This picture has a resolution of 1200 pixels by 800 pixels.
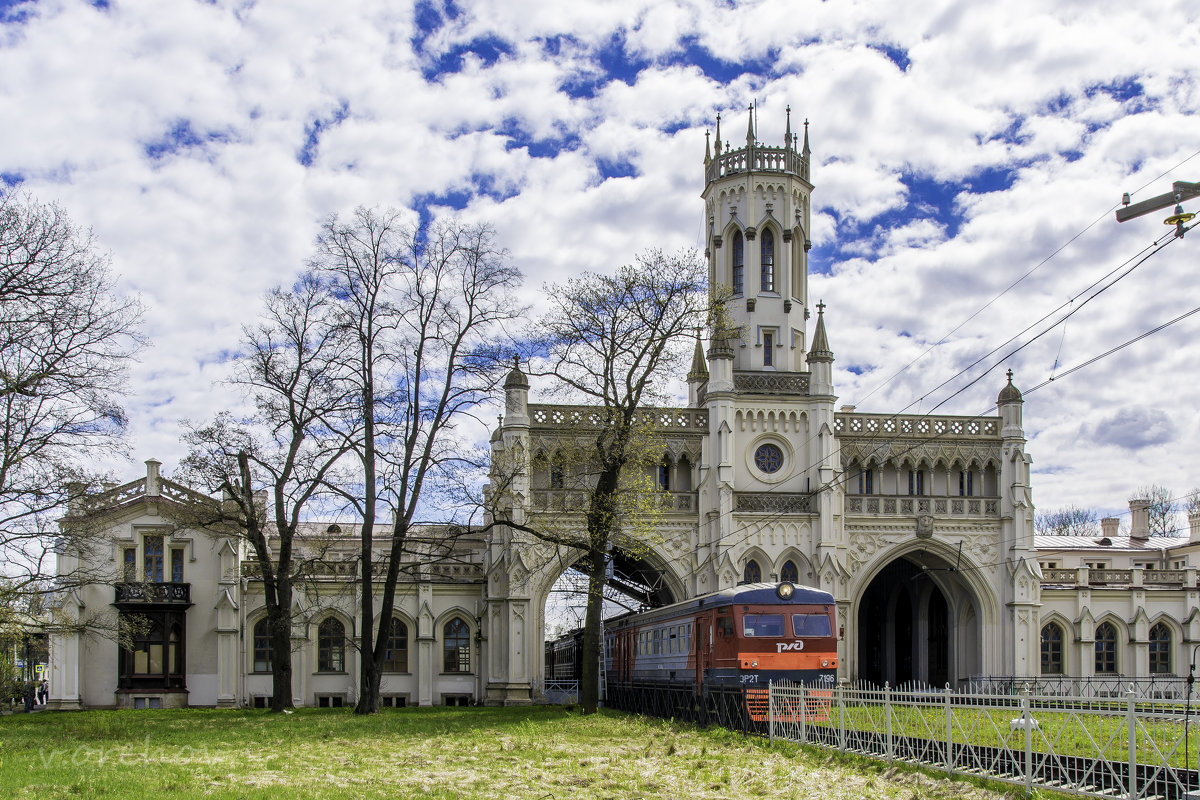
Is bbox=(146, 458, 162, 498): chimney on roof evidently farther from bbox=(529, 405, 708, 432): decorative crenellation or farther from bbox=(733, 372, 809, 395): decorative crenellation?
bbox=(733, 372, 809, 395): decorative crenellation

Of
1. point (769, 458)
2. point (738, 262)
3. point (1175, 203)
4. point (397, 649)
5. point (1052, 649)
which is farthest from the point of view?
point (738, 262)

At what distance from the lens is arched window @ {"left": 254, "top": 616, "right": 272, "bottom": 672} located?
1674 inches

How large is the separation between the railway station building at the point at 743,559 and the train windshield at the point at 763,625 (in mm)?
14200

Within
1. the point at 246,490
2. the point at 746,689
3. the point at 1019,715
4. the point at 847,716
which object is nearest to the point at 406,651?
the point at 246,490

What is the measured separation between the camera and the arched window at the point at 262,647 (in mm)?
42531

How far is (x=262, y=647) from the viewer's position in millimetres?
42719

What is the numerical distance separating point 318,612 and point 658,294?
18538mm

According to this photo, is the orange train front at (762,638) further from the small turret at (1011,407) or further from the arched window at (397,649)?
the small turret at (1011,407)

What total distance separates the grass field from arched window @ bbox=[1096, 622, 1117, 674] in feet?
88.0

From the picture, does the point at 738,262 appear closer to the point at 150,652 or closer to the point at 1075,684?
the point at 1075,684

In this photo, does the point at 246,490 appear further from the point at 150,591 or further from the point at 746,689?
the point at 746,689

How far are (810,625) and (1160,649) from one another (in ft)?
89.6

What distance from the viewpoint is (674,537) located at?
43.5 metres

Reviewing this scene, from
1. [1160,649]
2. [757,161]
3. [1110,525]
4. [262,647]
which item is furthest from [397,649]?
[1110,525]
